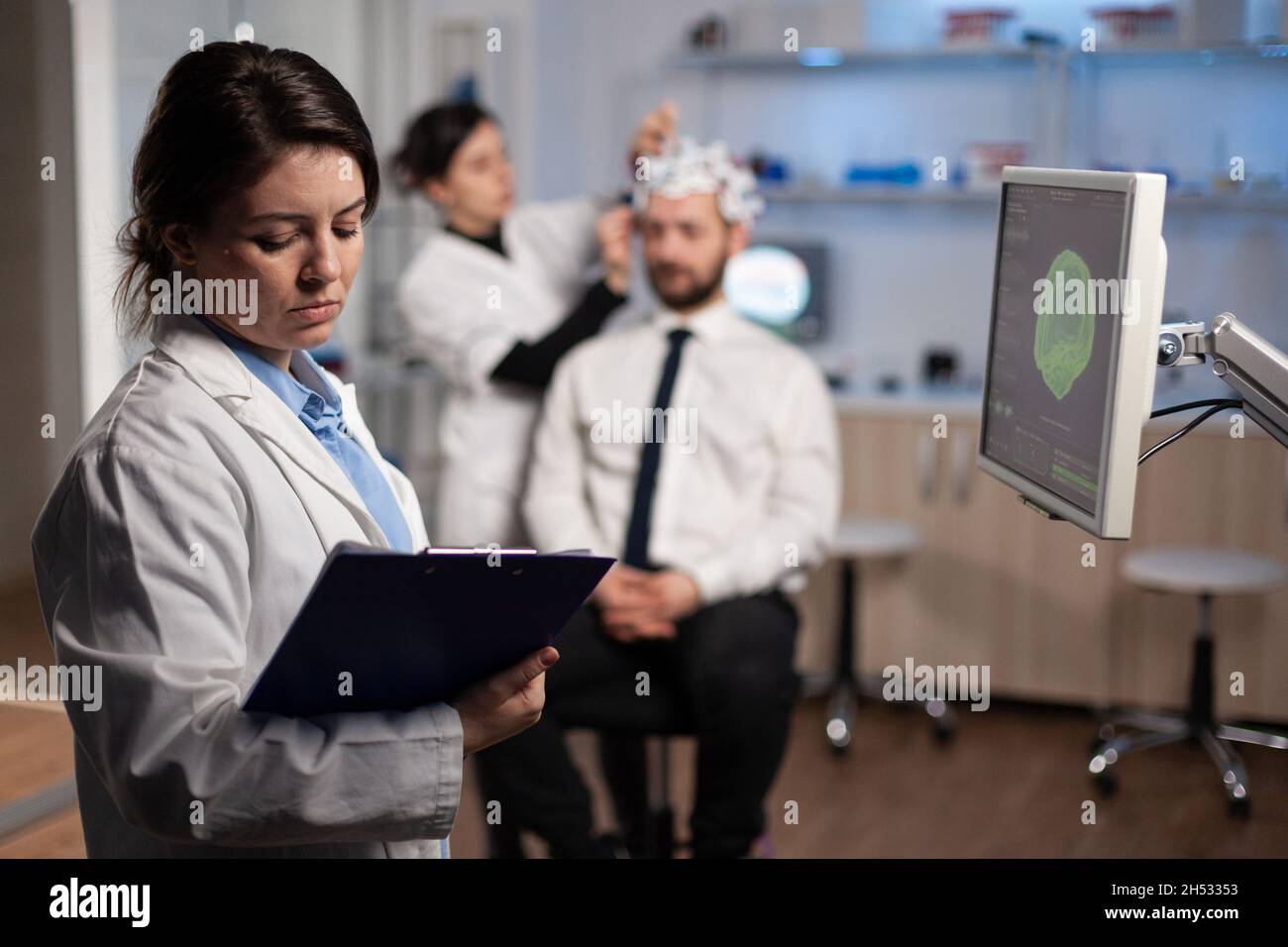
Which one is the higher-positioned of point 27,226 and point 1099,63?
point 1099,63

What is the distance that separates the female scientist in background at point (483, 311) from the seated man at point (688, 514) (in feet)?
0.27

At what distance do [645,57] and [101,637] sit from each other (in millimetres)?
4049

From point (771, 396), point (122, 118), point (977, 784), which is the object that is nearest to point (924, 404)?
point (977, 784)

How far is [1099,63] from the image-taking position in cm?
413

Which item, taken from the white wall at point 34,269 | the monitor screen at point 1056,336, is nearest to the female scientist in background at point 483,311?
the white wall at point 34,269

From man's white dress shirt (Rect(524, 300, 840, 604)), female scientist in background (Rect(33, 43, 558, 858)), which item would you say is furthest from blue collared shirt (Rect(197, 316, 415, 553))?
man's white dress shirt (Rect(524, 300, 840, 604))

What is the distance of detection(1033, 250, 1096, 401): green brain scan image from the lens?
124 centimetres

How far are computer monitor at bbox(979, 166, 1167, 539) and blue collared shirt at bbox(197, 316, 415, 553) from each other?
0.63 meters

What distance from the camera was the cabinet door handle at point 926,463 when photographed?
3928 mm

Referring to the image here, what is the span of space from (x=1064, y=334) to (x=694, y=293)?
1.52 m

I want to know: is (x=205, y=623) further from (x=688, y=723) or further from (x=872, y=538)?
(x=872, y=538)

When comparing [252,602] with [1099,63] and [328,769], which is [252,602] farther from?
[1099,63]

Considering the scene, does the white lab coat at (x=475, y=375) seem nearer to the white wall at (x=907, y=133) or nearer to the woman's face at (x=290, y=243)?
the woman's face at (x=290, y=243)
